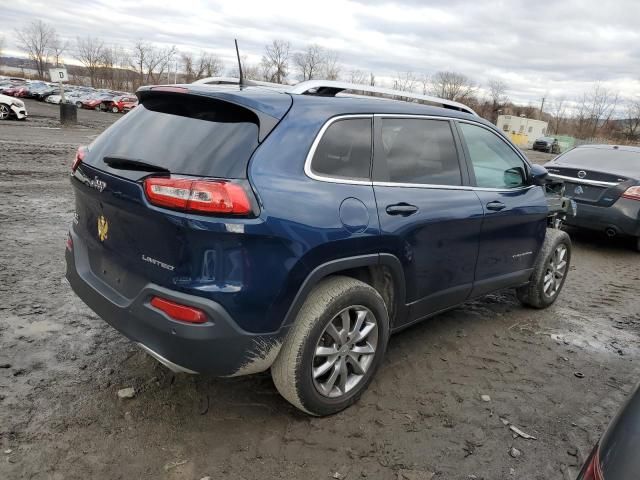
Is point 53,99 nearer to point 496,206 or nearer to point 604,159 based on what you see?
point 604,159

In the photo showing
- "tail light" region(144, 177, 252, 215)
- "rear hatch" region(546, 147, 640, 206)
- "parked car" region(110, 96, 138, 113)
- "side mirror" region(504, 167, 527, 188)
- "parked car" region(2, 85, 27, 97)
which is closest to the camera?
"tail light" region(144, 177, 252, 215)

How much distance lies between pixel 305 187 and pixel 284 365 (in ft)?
3.02

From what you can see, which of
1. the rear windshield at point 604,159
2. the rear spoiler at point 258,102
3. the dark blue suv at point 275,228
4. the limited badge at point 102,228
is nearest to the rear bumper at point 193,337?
the dark blue suv at point 275,228

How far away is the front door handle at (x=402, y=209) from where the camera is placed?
9.72 feet

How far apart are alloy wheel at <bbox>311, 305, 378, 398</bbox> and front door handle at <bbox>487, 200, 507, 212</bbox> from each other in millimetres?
1376

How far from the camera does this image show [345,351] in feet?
9.67

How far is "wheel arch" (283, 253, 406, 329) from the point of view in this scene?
2.59 meters

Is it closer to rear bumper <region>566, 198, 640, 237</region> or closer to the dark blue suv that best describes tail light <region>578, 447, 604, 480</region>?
the dark blue suv

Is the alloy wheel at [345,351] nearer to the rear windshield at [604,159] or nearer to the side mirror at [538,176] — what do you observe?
the side mirror at [538,176]

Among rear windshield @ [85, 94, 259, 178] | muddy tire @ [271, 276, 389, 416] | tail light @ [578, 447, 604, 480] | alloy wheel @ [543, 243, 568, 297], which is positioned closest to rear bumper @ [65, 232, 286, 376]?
muddy tire @ [271, 276, 389, 416]

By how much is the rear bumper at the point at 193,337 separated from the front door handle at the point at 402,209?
939 millimetres

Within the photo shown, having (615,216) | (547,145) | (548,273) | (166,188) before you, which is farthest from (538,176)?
(547,145)

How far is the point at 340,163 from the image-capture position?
9.30 ft

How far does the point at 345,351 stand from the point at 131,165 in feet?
5.01
